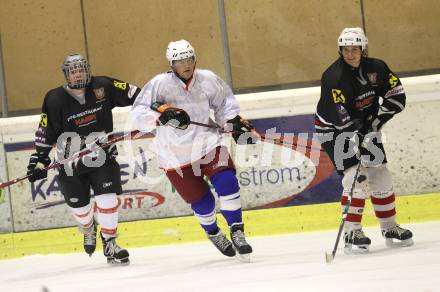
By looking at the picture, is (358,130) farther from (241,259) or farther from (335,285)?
(335,285)

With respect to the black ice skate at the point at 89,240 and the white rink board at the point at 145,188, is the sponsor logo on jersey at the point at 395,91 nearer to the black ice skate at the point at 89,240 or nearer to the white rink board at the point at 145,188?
the white rink board at the point at 145,188

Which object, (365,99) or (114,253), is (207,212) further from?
(365,99)

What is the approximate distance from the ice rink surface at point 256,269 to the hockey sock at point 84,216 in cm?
25

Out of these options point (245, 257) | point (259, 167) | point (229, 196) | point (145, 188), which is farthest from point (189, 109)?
point (145, 188)

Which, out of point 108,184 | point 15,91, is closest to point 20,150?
point 15,91

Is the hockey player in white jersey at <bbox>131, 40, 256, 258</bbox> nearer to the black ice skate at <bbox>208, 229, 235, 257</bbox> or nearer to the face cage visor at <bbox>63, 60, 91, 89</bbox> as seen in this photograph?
the black ice skate at <bbox>208, 229, 235, 257</bbox>

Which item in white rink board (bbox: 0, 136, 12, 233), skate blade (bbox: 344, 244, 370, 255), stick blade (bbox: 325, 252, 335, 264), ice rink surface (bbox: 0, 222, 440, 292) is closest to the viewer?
ice rink surface (bbox: 0, 222, 440, 292)

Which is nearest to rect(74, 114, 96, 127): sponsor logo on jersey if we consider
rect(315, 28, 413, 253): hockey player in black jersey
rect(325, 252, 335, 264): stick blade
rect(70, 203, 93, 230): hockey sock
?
rect(70, 203, 93, 230): hockey sock

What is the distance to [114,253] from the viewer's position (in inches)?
253

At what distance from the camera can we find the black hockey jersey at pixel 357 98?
5.67 metres

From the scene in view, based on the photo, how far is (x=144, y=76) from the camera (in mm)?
8047

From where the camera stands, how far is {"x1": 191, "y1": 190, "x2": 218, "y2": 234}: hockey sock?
608cm

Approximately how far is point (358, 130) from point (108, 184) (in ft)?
5.28

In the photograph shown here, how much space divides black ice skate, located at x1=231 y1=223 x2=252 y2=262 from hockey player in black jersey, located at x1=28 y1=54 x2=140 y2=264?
2.90 feet
